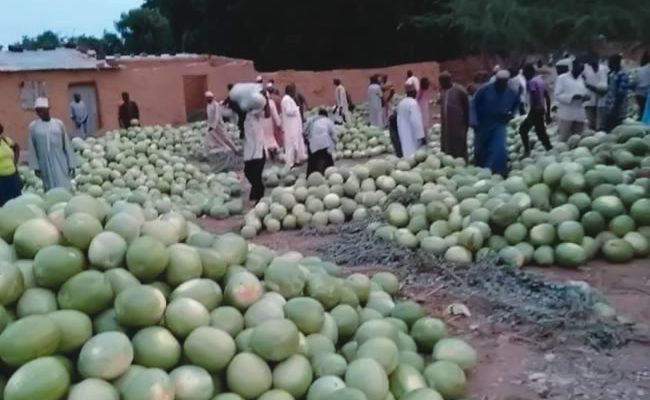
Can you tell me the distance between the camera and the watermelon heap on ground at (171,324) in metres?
2.89

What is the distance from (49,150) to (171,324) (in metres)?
6.26

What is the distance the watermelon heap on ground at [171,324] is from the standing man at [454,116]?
6124 millimetres

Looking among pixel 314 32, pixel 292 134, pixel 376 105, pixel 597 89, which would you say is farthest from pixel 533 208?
pixel 314 32

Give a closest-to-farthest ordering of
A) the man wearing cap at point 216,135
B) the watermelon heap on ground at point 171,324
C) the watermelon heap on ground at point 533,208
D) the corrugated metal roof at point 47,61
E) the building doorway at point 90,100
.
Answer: the watermelon heap on ground at point 171,324
the watermelon heap on ground at point 533,208
the man wearing cap at point 216,135
the corrugated metal roof at point 47,61
the building doorway at point 90,100

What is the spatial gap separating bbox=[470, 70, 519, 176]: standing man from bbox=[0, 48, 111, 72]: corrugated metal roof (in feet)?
41.3

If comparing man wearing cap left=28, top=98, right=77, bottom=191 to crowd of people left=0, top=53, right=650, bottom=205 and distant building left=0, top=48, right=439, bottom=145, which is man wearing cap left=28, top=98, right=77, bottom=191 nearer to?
crowd of people left=0, top=53, right=650, bottom=205

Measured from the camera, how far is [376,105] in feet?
60.0

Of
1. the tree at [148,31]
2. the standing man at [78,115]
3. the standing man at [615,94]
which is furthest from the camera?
the tree at [148,31]

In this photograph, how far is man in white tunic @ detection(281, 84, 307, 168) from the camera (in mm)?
12406

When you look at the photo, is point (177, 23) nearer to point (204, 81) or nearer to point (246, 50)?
point (246, 50)

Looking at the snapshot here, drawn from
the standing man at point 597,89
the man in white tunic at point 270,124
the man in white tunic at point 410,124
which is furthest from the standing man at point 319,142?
the standing man at point 597,89

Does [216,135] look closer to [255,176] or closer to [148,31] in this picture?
[255,176]

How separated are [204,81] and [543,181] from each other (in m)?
17.7

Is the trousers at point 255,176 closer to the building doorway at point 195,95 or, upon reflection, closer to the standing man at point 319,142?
the standing man at point 319,142
